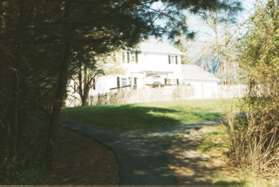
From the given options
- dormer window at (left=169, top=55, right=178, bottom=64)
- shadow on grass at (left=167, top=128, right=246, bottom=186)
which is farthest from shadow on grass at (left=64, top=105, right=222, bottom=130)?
dormer window at (left=169, top=55, right=178, bottom=64)

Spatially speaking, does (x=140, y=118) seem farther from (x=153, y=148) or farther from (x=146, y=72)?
(x=146, y=72)

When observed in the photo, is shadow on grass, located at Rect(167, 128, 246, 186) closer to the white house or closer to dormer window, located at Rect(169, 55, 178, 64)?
the white house

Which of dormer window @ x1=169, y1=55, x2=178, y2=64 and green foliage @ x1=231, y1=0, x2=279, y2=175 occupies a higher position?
dormer window @ x1=169, y1=55, x2=178, y2=64

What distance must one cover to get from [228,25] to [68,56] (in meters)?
3.65

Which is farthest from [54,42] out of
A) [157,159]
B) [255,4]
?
[255,4]

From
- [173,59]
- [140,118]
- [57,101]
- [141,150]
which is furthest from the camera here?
[173,59]

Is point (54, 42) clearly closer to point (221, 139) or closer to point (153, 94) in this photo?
point (221, 139)

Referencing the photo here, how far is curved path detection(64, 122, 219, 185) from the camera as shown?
10.5 metres

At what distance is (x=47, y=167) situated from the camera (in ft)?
37.7

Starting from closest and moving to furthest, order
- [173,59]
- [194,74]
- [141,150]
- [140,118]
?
[141,150]
[140,118]
[173,59]
[194,74]

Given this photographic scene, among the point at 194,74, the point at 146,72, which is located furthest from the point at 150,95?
the point at 194,74

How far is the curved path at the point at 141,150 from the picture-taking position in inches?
412

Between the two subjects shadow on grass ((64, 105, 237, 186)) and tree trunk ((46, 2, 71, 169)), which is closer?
shadow on grass ((64, 105, 237, 186))

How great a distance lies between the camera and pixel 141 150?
13.0 meters
